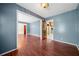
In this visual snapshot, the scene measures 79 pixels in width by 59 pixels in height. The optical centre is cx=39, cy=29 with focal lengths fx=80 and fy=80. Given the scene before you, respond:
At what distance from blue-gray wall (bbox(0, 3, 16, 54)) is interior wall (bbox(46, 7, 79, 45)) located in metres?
3.55

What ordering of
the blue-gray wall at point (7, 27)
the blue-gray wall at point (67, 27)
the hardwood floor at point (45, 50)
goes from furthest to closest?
the blue-gray wall at point (67, 27)
the hardwood floor at point (45, 50)
the blue-gray wall at point (7, 27)

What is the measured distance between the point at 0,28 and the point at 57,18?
15.5ft

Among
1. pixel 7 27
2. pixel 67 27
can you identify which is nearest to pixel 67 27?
pixel 67 27

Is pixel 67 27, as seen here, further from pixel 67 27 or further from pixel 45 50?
pixel 45 50

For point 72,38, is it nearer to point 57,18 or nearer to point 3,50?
point 57,18

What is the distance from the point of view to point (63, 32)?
19.6ft

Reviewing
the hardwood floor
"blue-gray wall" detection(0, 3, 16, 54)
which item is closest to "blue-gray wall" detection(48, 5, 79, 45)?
the hardwood floor

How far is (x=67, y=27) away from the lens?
18.4 feet

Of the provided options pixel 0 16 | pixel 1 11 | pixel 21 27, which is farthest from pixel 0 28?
pixel 21 27

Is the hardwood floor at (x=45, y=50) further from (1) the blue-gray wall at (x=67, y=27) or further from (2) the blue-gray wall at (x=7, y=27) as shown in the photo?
(1) the blue-gray wall at (x=67, y=27)

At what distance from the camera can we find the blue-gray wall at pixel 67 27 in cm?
505

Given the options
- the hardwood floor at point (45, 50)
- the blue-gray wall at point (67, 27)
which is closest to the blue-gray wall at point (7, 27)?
the hardwood floor at point (45, 50)

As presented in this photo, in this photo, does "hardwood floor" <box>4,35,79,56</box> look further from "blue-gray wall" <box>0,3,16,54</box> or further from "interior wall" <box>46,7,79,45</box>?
"interior wall" <box>46,7,79,45</box>

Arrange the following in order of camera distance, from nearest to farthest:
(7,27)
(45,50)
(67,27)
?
(7,27) → (45,50) → (67,27)
